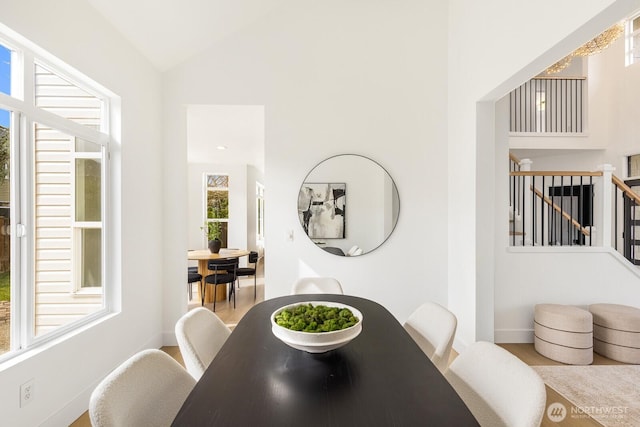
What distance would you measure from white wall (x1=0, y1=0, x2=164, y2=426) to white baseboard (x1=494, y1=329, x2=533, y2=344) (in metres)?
3.47

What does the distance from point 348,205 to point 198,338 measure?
6.74 ft

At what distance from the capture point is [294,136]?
309cm

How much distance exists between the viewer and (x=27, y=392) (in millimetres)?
1590

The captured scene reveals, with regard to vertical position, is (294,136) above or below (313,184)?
above

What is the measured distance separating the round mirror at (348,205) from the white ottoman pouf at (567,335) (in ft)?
5.39

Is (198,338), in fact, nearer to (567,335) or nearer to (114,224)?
(114,224)

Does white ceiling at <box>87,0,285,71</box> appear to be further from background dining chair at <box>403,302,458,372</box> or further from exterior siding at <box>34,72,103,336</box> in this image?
background dining chair at <box>403,302,458,372</box>

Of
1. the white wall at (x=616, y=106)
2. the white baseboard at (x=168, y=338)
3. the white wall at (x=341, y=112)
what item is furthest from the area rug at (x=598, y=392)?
the white wall at (x=616, y=106)

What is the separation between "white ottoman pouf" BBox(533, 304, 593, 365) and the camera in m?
2.63

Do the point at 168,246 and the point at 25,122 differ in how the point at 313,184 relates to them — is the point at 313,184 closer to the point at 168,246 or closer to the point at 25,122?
the point at 168,246

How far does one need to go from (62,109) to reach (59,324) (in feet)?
4.57

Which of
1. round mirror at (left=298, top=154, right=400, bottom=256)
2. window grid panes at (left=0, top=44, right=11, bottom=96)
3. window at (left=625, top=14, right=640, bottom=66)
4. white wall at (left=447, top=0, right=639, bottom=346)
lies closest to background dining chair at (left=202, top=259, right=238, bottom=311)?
round mirror at (left=298, top=154, right=400, bottom=256)

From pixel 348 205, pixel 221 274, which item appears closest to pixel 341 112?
pixel 348 205

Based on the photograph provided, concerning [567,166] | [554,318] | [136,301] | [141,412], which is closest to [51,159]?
[136,301]
